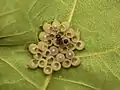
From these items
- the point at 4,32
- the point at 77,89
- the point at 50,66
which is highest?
the point at 4,32

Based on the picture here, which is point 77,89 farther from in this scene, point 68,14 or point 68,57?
point 68,14

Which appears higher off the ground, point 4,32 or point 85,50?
point 4,32

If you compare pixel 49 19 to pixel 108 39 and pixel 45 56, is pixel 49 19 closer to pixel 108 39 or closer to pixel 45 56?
pixel 45 56

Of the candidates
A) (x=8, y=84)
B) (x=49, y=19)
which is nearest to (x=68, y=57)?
(x=49, y=19)
